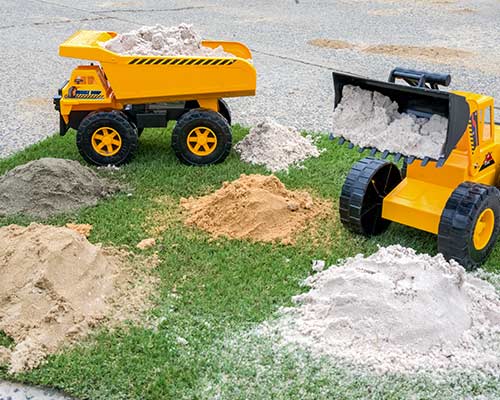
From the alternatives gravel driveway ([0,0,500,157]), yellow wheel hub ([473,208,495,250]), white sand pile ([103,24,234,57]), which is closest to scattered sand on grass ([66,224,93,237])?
white sand pile ([103,24,234,57])

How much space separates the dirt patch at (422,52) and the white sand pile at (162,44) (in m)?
4.94

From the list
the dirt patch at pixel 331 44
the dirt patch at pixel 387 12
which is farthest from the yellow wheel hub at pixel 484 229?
the dirt patch at pixel 387 12

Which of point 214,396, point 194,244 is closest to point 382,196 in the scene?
A: point 194,244

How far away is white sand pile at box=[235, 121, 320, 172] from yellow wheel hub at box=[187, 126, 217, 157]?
1.18ft

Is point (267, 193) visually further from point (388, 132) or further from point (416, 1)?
point (416, 1)

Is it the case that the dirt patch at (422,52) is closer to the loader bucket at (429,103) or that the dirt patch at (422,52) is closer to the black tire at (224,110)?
the black tire at (224,110)

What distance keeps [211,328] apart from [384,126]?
166cm

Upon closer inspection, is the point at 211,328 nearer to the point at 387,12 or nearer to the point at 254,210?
the point at 254,210

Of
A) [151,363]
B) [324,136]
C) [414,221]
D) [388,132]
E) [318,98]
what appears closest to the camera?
[151,363]

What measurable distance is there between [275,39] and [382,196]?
7026 mm

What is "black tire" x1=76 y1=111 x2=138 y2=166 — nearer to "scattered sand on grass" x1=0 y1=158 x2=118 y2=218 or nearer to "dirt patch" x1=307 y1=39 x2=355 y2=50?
"scattered sand on grass" x1=0 y1=158 x2=118 y2=218

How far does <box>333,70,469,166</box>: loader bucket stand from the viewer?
4109 millimetres

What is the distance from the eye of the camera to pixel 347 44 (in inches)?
443

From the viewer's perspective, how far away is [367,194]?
16.1 ft
